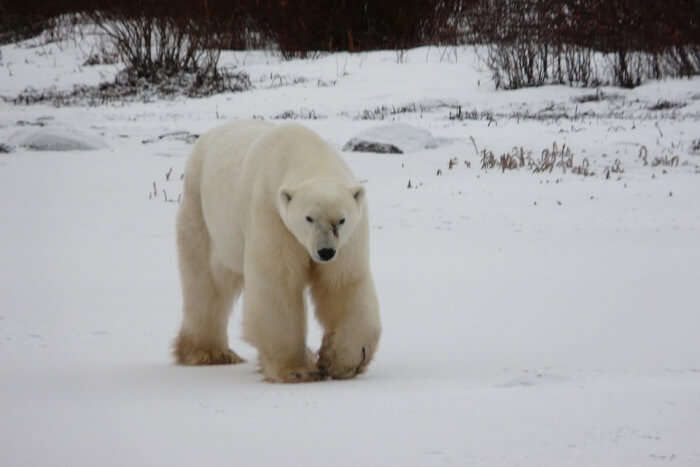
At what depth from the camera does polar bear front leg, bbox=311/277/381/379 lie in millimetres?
3502

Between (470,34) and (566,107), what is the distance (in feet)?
28.3

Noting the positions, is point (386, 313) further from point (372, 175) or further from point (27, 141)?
point (27, 141)

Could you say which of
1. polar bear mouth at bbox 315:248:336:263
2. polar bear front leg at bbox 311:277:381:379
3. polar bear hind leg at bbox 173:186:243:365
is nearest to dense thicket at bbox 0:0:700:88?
polar bear hind leg at bbox 173:186:243:365

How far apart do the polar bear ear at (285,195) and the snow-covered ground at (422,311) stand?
0.64m

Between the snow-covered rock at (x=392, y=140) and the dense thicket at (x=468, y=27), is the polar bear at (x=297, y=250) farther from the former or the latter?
the dense thicket at (x=468, y=27)

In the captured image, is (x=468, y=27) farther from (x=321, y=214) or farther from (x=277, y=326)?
(x=321, y=214)

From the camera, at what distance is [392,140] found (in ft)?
33.1

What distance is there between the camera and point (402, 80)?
16.4m

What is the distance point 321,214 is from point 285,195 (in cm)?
18

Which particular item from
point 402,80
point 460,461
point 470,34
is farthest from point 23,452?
point 470,34

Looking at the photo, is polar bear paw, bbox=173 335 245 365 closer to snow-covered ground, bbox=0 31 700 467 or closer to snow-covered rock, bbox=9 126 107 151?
snow-covered ground, bbox=0 31 700 467

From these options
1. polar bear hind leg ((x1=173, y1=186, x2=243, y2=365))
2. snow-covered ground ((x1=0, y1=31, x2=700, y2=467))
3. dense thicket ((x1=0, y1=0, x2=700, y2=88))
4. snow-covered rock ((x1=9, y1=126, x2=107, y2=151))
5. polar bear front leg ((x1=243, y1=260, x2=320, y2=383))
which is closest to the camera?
snow-covered ground ((x1=0, y1=31, x2=700, y2=467))

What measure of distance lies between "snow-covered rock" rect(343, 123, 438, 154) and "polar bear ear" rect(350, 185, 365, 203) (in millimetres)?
6567

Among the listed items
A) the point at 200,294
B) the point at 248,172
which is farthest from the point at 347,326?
the point at 200,294
